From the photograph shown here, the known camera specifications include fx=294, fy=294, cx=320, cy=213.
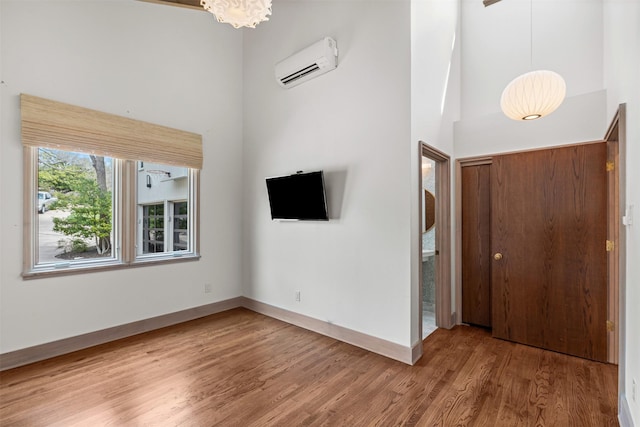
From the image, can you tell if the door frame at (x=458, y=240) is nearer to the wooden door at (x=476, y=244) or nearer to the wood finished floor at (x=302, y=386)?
the wooden door at (x=476, y=244)

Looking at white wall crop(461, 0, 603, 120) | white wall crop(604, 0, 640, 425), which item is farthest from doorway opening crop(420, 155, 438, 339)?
white wall crop(604, 0, 640, 425)

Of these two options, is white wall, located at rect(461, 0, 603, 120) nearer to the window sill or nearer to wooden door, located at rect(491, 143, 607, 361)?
wooden door, located at rect(491, 143, 607, 361)

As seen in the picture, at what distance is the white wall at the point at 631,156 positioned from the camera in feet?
5.55

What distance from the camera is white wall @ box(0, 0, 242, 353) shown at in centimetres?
266

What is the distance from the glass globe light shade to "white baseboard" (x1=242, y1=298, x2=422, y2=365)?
2390 millimetres

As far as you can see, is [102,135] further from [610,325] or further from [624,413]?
[610,325]

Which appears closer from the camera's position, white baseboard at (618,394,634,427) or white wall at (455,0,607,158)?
white baseboard at (618,394,634,427)

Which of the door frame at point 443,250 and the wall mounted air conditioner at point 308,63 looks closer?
the wall mounted air conditioner at point 308,63

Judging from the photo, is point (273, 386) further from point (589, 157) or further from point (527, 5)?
point (527, 5)

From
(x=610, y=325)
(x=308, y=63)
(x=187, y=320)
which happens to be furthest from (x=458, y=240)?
(x=187, y=320)

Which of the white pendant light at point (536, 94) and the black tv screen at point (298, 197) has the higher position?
the white pendant light at point (536, 94)

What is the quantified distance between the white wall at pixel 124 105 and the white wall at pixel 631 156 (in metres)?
4.10

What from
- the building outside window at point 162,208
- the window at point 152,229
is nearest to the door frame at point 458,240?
the building outside window at point 162,208

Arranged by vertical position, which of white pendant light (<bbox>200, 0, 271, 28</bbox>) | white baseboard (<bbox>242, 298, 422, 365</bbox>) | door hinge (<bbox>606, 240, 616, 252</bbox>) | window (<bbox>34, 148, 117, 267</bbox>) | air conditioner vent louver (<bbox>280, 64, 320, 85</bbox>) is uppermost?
air conditioner vent louver (<bbox>280, 64, 320, 85</bbox>)
